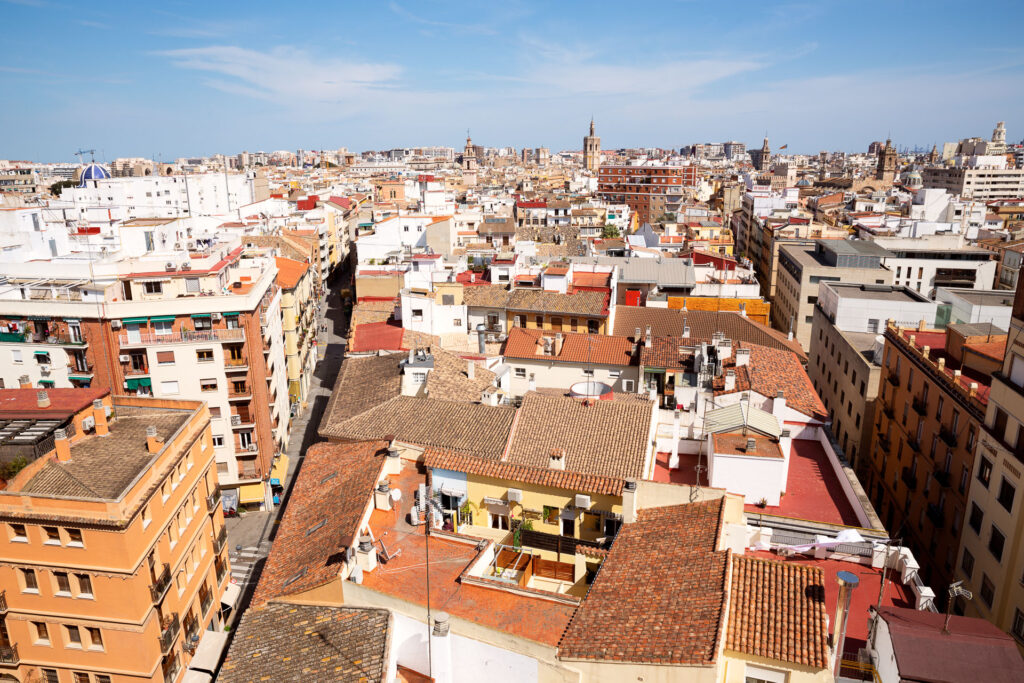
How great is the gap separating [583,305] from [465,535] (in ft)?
88.1

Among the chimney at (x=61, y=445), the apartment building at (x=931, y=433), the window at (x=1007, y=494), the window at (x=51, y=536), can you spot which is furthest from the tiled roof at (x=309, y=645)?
the apartment building at (x=931, y=433)

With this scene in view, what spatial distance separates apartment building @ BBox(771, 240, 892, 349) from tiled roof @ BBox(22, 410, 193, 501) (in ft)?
148

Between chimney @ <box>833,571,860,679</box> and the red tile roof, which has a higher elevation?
the red tile roof

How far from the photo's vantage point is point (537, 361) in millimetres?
40781

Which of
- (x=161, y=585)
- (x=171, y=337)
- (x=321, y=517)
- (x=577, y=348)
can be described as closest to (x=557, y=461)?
(x=321, y=517)

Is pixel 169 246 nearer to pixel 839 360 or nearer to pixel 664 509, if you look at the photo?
pixel 664 509

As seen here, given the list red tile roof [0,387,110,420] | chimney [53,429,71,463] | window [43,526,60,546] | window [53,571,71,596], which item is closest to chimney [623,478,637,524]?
window [43,526,60,546]

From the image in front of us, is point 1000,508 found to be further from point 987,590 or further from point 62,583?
point 62,583

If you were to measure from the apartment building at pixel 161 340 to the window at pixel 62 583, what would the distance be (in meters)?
13.7

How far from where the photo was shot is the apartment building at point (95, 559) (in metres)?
19.3

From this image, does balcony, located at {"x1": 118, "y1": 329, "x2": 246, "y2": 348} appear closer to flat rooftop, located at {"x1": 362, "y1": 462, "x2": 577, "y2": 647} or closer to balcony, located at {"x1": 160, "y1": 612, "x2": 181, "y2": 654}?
balcony, located at {"x1": 160, "y1": 612, "x2": 181, "y2": 654}

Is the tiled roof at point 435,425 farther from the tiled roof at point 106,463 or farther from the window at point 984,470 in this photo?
the window at point 984,470

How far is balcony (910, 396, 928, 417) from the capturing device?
93.6ft

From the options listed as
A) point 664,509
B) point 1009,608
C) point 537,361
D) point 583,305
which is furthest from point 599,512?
point 583,305
